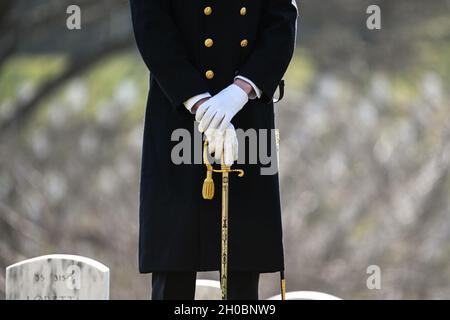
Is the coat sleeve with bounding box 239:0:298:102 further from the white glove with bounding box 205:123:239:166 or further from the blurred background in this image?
the blurred background

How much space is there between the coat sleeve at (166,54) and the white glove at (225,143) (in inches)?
4.7

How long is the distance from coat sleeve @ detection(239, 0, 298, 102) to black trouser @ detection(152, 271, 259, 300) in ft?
1.57

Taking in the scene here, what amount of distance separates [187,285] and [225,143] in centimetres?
39

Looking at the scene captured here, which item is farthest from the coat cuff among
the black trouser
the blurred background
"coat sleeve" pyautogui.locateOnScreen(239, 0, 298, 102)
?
the blurred background

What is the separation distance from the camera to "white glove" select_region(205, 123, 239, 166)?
257 cm

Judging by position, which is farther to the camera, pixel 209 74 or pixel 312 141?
pixel 312 141

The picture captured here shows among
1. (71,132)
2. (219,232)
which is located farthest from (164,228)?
(71,132)

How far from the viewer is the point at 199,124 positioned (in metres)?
2.60

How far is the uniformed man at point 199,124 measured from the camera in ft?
8.65

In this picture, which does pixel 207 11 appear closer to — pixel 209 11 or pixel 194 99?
pixel 209 11

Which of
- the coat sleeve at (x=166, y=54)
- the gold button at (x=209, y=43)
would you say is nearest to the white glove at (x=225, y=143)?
the coat sleeve at (x=166, y=54)

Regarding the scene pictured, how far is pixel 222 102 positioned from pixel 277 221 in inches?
14.6

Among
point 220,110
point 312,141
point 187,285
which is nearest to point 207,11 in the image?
point 220,110
